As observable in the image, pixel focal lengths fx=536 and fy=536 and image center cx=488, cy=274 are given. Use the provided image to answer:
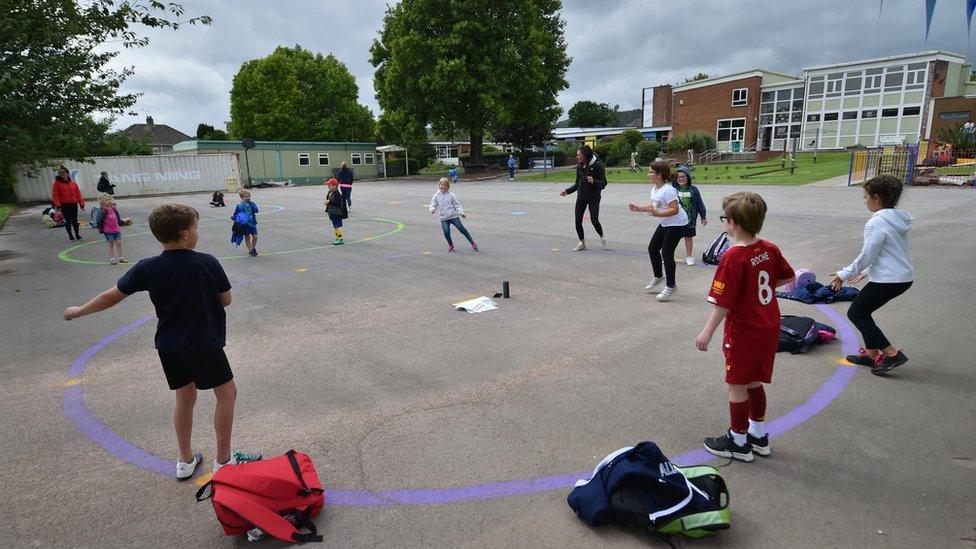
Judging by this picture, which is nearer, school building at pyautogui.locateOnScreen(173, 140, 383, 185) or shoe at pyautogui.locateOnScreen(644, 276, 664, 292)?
shoe at pyautogui.locateOnScreen(644, 276, 664, 292)

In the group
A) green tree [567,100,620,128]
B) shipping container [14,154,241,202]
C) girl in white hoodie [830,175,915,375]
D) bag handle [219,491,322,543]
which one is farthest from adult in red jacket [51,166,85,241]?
green tree [567,100,620,128]

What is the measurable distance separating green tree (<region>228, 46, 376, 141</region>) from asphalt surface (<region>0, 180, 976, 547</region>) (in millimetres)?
55643

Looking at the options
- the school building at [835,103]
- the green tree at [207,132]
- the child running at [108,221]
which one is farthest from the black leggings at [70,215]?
the green tree at [207,132]

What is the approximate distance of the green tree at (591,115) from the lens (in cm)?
10962

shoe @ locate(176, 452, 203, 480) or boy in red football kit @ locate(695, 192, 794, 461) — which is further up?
boy in red football kit @ locate(695, 192, 794, 461)

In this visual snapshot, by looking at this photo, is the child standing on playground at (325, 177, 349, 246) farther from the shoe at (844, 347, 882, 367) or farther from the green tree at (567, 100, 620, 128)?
the green tree at (567, 100, 620, 128)

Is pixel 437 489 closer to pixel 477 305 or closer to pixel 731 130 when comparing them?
pixel 477 305

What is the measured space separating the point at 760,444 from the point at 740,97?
66.3m

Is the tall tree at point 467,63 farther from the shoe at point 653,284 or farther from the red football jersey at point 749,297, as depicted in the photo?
the red football jersey at point 749,297

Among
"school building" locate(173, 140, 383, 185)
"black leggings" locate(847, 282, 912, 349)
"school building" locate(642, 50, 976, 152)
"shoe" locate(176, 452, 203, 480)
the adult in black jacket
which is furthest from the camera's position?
"school building" locate(642, 50, 976, 152)

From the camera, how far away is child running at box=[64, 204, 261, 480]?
3.27 m

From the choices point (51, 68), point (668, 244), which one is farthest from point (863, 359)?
point (51, 68)

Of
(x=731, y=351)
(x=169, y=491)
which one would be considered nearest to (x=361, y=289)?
(x=169, y=491)

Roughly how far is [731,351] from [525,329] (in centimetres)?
319
